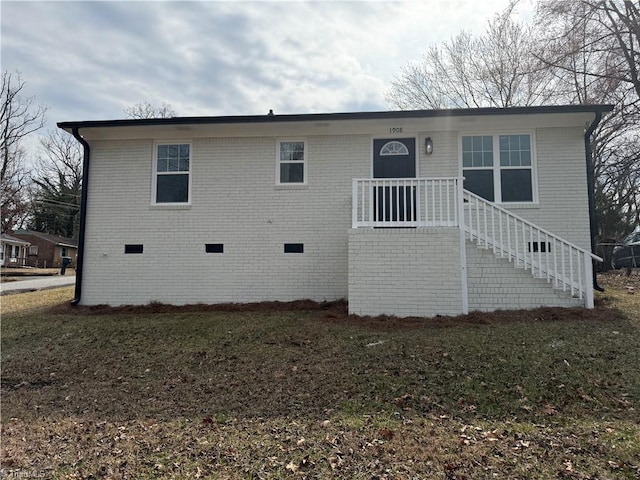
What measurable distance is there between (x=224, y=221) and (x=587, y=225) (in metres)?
7.54

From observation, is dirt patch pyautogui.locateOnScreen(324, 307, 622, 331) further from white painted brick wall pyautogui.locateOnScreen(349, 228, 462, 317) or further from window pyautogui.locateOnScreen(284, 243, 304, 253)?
window pyautogui.locateOnScreen(284, 243, 304, 253)

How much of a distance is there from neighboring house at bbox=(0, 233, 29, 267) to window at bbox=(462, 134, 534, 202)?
40.9 meters

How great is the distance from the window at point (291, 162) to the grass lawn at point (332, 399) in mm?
3468

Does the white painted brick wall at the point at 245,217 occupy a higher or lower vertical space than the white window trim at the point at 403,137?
lower

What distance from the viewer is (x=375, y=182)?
299 inches

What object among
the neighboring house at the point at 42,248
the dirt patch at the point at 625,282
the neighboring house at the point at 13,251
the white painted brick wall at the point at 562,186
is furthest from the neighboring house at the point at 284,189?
the neighboring house at the point at 42,248

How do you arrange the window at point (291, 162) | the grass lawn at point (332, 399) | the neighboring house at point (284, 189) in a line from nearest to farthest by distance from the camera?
the grass lawn at point (332, 399) < the neighboring house at point (284, 189) < the window at point (291, 162)

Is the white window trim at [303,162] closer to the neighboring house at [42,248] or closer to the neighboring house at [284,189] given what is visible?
the neighboring house at [284,189]

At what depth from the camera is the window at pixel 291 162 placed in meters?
9.18

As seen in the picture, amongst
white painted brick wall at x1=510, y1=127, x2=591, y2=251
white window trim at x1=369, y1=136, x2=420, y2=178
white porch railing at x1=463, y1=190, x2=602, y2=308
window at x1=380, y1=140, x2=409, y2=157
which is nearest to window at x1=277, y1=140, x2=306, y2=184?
white window trim at x1=369, y1=136, x2=420, y2=178

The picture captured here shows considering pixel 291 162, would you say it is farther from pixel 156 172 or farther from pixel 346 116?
pixel 156 172

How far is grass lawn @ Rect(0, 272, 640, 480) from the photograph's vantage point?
123 inches

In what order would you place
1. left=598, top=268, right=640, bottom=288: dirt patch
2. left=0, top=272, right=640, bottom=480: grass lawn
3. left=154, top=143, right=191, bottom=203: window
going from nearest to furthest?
left=0, top=272, right=640, bottom=480: grass lawn < left=154, top=143, right=191, bottom=203: window < left=598, top=268, right=640, bottom=288: dirt patch

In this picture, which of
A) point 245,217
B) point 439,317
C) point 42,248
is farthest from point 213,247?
point 42,248
